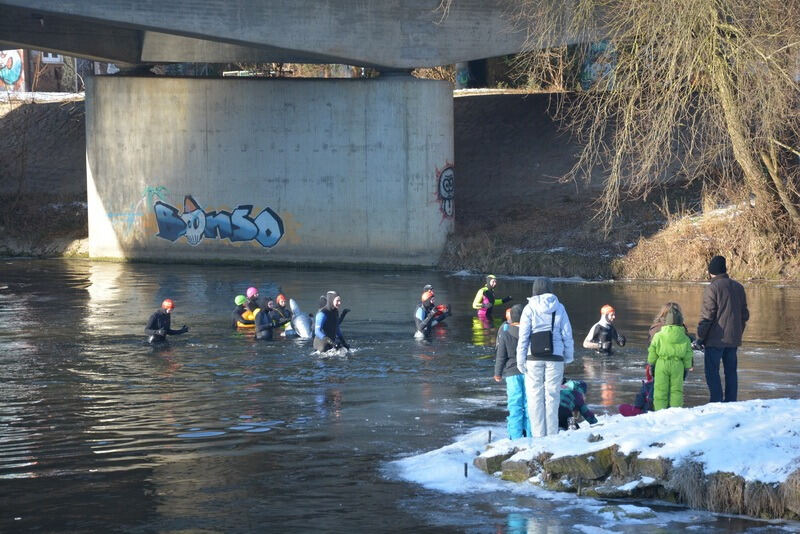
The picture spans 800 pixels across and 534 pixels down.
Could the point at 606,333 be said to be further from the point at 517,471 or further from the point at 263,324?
the point at 517,471

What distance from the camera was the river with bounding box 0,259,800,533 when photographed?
1095 centimetres

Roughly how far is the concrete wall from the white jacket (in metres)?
22.9

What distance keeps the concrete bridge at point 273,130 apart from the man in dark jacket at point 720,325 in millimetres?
20062

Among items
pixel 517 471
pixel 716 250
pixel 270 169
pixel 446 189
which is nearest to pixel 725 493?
pixel 517 471

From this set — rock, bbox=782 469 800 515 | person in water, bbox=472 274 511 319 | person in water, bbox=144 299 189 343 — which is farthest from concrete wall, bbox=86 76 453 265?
rock, bbox=782 469 800 515

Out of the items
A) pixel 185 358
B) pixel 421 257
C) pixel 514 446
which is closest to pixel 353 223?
pixel 421 257

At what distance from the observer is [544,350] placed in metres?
12.1

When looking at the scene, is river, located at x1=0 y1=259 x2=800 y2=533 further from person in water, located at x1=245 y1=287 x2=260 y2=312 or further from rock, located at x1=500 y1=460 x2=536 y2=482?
person in water, located at x1=245 y1=287 x2=260 y2=312

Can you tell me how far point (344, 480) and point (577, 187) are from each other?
28.5 meters

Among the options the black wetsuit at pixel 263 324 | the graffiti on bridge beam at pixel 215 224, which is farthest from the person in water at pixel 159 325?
the graffiti on bridge beam at pixel 215 224

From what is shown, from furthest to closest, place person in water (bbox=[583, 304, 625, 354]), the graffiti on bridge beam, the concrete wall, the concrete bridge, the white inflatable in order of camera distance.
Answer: the graffiti on bridge beam, the concrete wall, the concrete bridge, the white inflatable, person in water (bbox=[583, 304, 625, 354])

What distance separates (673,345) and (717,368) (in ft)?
4.17

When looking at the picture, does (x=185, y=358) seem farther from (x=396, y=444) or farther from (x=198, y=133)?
(x=198, y=133)

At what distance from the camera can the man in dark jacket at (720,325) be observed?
46.2 ft
